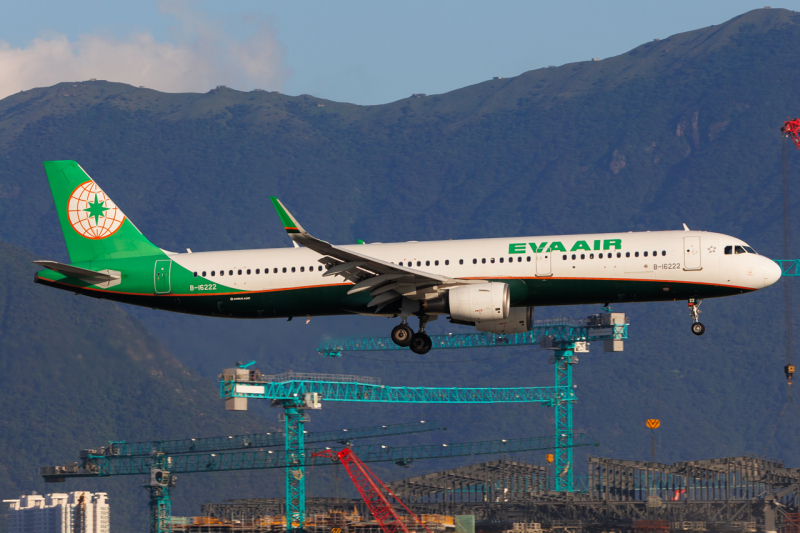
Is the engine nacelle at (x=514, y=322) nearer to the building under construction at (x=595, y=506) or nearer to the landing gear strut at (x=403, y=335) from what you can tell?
the landing gear strut at (x=403, y=335)

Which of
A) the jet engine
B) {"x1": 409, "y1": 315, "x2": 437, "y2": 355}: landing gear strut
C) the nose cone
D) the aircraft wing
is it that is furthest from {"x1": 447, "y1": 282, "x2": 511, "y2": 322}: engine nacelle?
the nose cone

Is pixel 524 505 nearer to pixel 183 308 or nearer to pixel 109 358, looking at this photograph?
pixel 109 358

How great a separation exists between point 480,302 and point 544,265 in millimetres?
3919

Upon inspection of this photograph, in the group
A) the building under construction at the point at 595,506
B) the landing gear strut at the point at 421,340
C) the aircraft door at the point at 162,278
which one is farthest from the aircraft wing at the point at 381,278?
the building under construction at the point at 595,506

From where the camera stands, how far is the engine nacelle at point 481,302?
A: 54.5 m

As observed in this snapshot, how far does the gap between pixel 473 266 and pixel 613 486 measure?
454 feet

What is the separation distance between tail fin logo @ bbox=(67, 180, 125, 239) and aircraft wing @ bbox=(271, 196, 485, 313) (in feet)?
49.8

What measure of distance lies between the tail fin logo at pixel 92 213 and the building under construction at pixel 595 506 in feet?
341

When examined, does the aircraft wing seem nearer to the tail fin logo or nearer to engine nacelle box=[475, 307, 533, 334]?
engine nacelle box=[475, 307, 533, 334]

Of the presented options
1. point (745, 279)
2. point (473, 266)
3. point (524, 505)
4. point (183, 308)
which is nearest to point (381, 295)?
point (473, 266)

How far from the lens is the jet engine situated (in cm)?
5447

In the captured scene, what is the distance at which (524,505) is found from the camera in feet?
593

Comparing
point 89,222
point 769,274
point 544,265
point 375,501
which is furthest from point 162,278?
point 375,501

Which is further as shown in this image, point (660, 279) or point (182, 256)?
point (182, 256)
